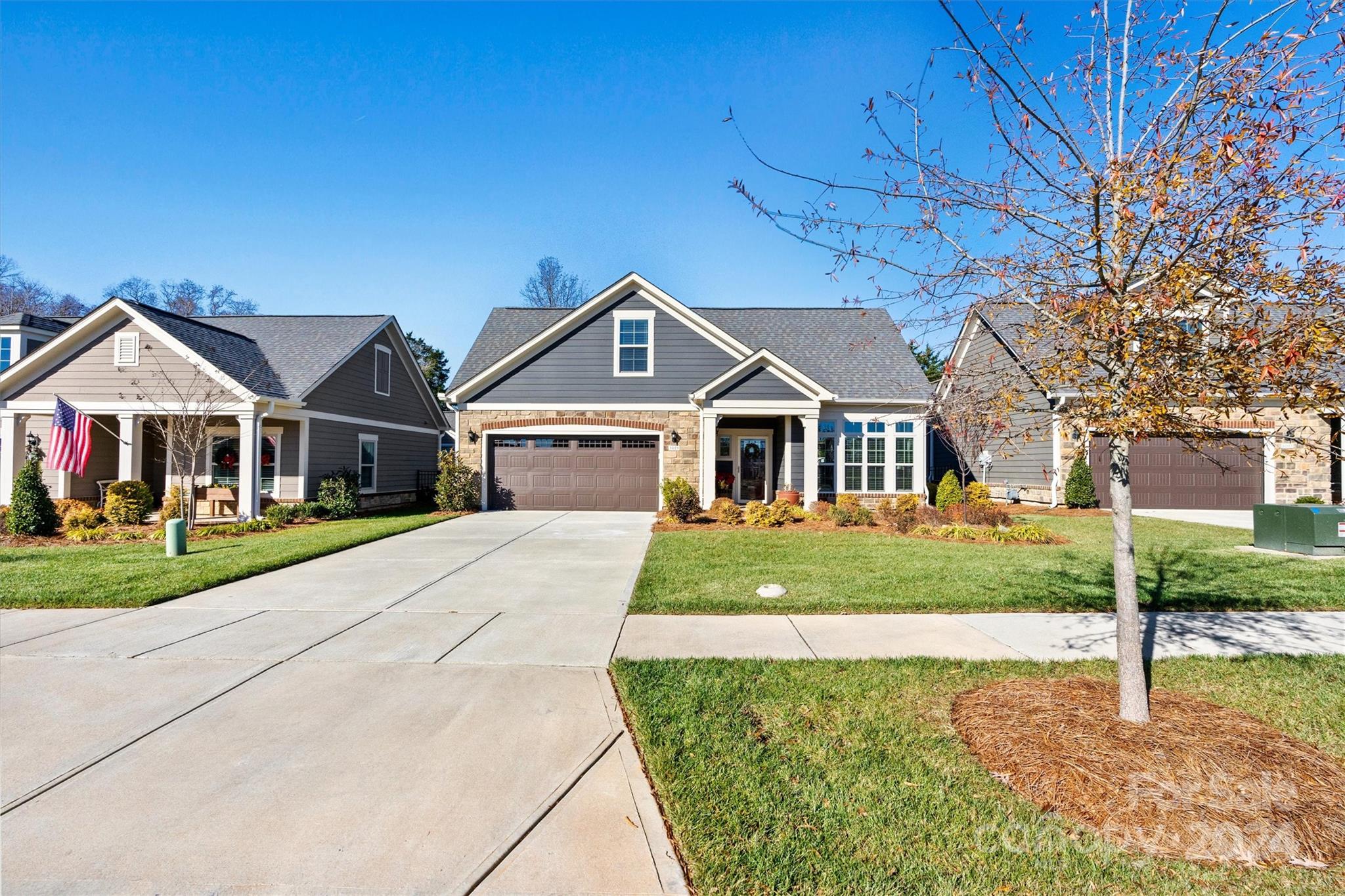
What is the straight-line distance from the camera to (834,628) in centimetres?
609

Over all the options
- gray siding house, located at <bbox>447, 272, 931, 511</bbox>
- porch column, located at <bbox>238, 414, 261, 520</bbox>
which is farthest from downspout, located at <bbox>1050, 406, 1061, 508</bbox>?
porch column, located at <bbox>238, 414, 261, 520</bbox>

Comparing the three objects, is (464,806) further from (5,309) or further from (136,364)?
(5,309)

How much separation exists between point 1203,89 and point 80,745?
24.5ft

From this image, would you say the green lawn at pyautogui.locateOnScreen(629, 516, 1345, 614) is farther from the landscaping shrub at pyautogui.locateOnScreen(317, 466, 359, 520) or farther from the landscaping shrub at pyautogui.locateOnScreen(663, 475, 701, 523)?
the landscaping shrub at pyautogui.locateOnScreen(317, 466, 359, 520)

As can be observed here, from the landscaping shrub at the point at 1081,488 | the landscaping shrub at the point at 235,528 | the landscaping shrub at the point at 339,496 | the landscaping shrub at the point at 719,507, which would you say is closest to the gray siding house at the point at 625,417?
the landscaping shrub at the point at 719,507

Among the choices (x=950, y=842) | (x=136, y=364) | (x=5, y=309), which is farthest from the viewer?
(x=5, y=309)

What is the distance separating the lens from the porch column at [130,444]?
15.4 metres

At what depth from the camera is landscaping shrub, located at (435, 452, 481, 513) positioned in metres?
17.3

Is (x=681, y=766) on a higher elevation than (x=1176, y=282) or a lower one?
lower

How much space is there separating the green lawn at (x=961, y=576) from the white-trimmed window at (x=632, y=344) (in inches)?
277

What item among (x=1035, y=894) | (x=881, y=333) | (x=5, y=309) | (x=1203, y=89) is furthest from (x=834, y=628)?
(x=5, y=309)

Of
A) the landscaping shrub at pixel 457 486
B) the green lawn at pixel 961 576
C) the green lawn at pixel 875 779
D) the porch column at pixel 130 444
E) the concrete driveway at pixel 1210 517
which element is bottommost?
the green lawn at pixel 875 779

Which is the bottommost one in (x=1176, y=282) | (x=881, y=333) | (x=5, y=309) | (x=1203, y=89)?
(x=1176, y=282)

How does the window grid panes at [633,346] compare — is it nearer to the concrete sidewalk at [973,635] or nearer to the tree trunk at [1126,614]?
the concrete sidewalk at [973,635]
